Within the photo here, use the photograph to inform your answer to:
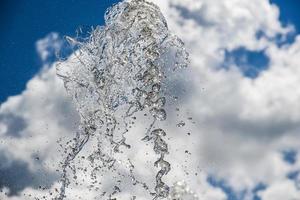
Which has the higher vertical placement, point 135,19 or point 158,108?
point 135,19

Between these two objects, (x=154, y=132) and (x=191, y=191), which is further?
(x=154, y=132)

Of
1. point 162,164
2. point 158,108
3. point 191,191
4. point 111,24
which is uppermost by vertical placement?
point 111,24

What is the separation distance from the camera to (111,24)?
32.0 m

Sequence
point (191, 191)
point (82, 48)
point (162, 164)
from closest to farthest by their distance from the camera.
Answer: point (191, 191)
point (162, 164)
point (82, 48)

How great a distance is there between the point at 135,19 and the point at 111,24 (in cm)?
132

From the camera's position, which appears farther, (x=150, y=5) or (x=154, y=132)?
(x=150, y=5)

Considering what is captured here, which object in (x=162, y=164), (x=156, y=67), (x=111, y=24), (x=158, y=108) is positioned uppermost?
(x=111, y=24)

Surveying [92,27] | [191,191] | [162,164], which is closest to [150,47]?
[92,27]

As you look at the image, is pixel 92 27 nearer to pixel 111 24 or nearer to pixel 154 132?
pixel 111 24

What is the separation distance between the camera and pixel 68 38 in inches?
1251

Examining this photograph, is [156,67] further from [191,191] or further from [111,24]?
[191,191]

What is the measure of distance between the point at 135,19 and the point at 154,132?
5980 mm

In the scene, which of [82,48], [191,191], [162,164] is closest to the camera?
[191,191]

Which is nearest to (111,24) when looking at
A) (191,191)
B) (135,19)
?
(135,19)
